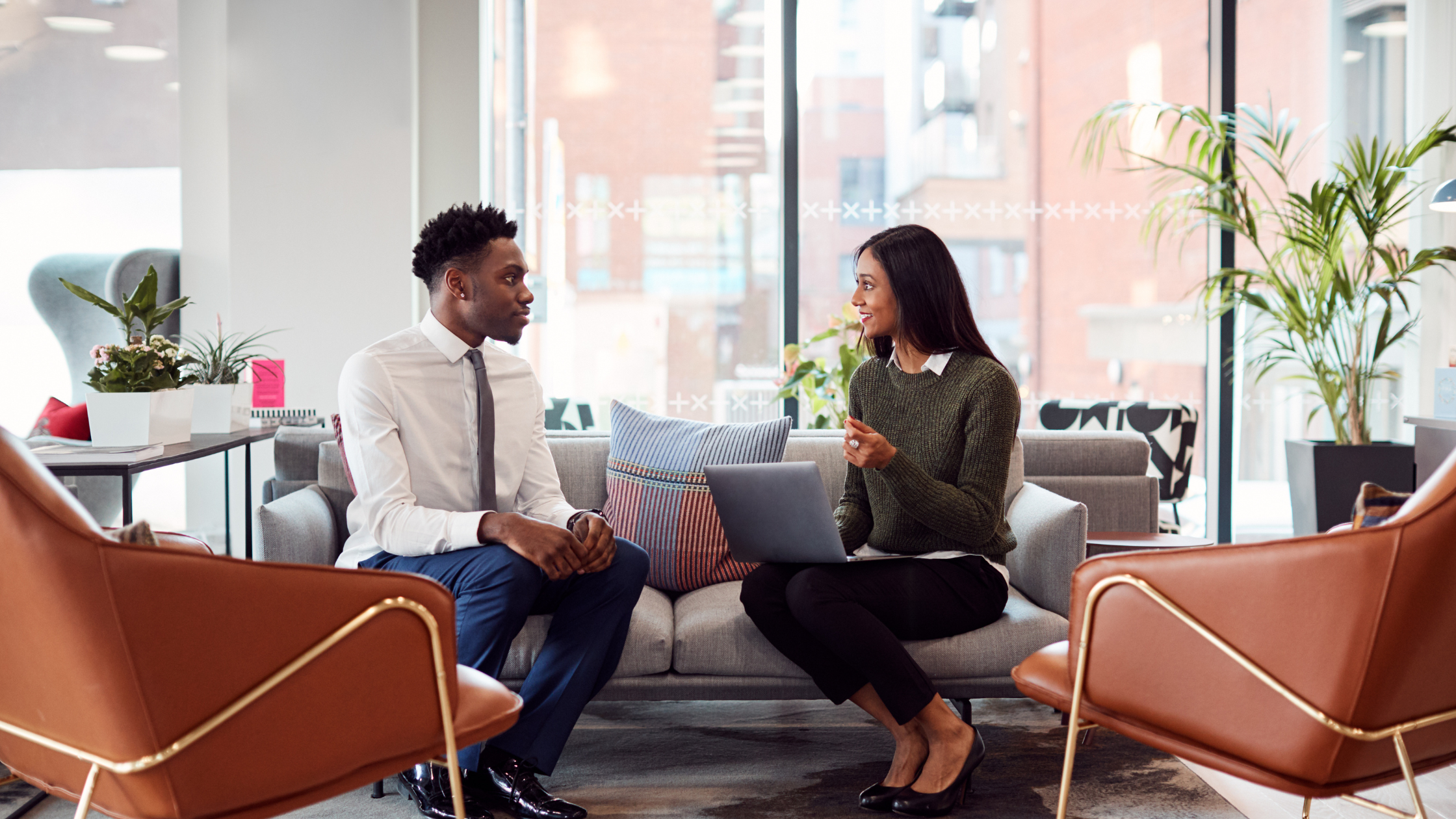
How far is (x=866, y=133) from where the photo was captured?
4.54 metres

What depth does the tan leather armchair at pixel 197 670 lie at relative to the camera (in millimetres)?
1112

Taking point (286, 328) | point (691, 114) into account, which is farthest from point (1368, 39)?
point (286, 328)

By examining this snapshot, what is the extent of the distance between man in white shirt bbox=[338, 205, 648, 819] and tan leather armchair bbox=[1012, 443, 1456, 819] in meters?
0.94

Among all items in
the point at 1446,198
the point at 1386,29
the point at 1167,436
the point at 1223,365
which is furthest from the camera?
the point at 1223,365

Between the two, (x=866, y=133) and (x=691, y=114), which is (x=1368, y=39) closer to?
(x=866, y=133)

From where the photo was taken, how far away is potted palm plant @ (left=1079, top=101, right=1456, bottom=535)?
379 cm

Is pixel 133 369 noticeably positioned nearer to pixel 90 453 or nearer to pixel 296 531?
pixel 90 453

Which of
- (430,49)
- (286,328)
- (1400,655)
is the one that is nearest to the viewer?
(1400,655)

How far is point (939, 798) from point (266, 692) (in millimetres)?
1222

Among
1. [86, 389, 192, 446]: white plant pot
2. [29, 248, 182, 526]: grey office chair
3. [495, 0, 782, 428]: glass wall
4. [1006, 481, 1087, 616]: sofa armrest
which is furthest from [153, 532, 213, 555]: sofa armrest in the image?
[495, 0, 782, 428]: glass wall

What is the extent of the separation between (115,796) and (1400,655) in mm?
1551

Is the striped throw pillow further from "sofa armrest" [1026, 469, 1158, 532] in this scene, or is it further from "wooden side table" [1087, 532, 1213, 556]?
"sofa armrest" [1026, 469, 1158, 532]

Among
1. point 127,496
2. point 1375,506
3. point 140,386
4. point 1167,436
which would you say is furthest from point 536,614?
point 1167,436

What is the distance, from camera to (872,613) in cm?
196
